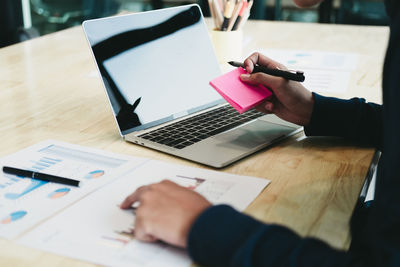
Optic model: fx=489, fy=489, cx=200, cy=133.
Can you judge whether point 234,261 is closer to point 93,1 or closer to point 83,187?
point 83,187

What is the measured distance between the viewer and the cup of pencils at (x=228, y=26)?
4.87ft

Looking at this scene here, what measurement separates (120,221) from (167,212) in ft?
0.26

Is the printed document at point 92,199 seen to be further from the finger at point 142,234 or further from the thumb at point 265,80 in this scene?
the thumb at point 265,80

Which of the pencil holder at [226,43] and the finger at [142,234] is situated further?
the pencil holder at [226,43]

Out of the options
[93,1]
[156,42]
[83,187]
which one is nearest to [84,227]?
[83,187]

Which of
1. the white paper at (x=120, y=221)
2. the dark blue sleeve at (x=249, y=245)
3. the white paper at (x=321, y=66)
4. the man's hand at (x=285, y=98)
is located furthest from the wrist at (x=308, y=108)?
the dark blue sleeve at (x=249, y=245)

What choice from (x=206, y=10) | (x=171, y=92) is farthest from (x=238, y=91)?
(x=206, y=10)

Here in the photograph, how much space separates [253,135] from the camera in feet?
3.18

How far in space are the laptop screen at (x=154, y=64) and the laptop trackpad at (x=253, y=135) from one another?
5.6 inches

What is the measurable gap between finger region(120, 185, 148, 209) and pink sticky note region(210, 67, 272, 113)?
305 millimetres

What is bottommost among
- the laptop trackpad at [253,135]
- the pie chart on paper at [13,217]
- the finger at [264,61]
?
the laptop trackpad at [253,135]

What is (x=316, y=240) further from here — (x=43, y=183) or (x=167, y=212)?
(x=43, y=183)

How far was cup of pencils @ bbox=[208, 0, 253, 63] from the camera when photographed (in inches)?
58.5

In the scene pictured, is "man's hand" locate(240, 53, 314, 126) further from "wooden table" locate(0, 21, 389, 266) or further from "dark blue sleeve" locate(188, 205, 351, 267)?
"dark blue sleeve" locate(188, 205, 351, 267)
